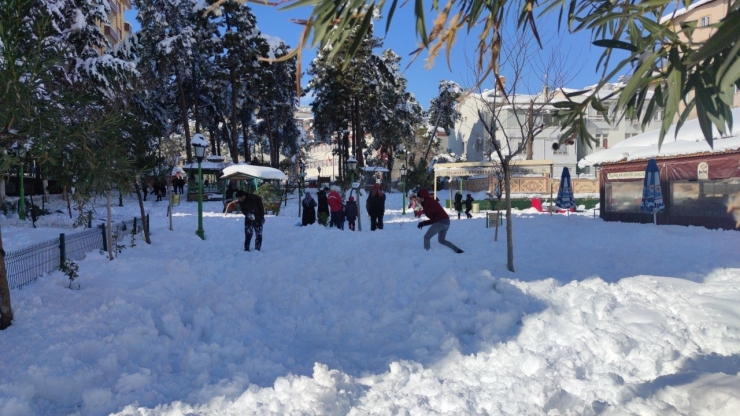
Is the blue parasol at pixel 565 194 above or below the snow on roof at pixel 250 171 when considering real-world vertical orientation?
below

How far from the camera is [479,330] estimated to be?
17.6 ft

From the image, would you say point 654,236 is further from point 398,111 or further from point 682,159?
point 398,111

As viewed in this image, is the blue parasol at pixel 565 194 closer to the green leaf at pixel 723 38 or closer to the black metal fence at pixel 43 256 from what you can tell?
the black metal fence at pixel 43 256

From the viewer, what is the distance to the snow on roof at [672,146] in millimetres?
13181

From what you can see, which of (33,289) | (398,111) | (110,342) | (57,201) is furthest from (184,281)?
(398,111)


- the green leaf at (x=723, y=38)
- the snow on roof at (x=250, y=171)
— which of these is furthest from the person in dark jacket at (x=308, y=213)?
the green leaf at (x=723, y=38)

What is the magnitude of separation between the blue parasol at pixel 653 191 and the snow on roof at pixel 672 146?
1.64 ft

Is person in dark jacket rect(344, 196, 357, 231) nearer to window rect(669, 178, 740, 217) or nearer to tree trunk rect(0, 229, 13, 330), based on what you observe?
window rect(669, 178, 740, 217)

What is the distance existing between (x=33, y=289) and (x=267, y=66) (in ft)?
96.7

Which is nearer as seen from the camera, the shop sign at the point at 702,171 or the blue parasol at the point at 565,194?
the shop sign at the point at 702,171

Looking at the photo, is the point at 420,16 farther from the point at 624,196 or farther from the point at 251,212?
the point at 624,196

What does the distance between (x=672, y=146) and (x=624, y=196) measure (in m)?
3.14

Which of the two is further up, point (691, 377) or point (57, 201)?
point (57, 201)

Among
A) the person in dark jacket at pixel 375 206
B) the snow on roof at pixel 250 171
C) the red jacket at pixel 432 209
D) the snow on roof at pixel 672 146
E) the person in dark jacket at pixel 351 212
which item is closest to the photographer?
the red jacket at pixel 432 209
